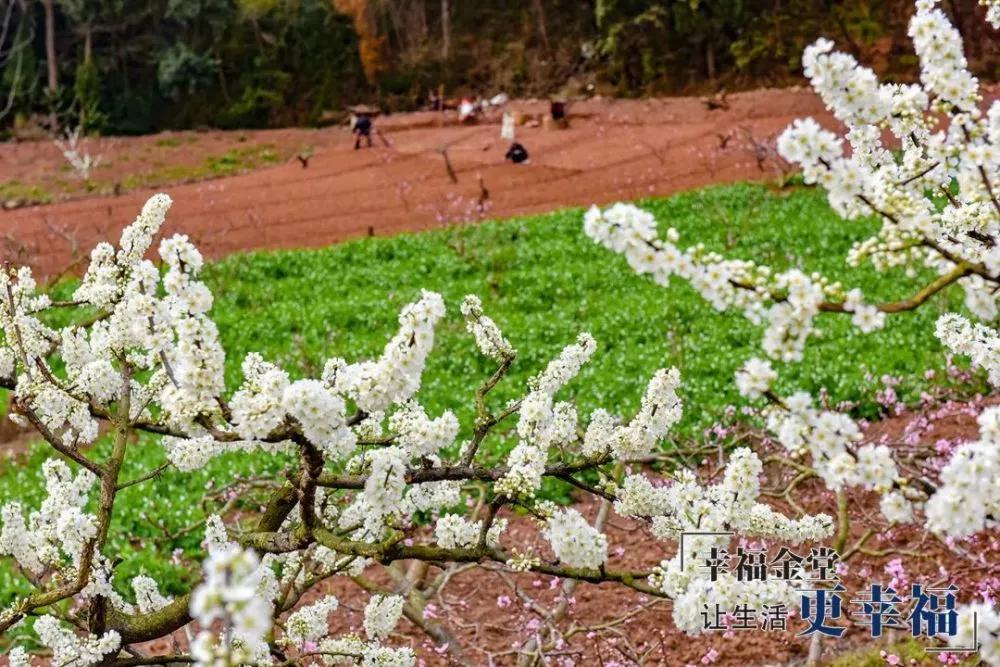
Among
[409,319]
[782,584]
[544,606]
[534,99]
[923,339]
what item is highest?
[534,99]

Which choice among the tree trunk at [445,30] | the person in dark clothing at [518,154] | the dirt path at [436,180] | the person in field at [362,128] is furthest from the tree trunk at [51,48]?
the person in dark clothing at [518,154]

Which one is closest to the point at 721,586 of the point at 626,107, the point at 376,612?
the point at 376,612

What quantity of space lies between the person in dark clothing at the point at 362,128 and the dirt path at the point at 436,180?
0.34 metres

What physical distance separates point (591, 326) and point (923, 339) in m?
3.64

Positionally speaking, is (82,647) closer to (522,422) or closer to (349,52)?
(522,422)

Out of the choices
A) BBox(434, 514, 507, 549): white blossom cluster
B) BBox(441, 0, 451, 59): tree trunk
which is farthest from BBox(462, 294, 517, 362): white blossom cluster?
BBox(441, 0, 451, 59): tree trunk

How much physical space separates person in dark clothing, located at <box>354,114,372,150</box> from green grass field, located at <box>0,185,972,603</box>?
11.2m

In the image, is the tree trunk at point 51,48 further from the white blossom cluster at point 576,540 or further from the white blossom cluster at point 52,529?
the white blossom cluster at point 576,540

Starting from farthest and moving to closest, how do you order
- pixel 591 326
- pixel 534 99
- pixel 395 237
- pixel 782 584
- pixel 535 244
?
pixel 534 99
pixel 395 237
pixel 535 244
pixel 591 326
pixel 782 584

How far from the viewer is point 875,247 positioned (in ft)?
8.77

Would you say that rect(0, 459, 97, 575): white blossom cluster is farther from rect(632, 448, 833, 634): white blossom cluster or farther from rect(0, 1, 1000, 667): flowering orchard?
rect(632, 448, 833, 634): white blossom cluster

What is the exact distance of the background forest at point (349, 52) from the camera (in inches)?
1280

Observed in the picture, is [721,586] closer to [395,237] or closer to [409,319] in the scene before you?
[409,319]

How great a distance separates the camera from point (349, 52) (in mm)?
36844
